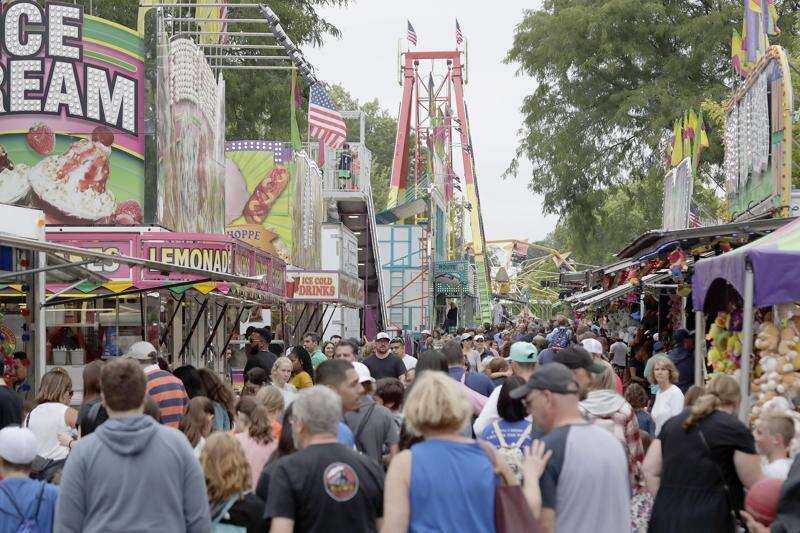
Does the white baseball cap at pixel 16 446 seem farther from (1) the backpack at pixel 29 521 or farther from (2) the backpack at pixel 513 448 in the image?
(2) the backpack at pixel 513 448

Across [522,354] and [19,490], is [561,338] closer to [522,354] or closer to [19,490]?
[522,354]

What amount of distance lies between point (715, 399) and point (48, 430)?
4.29 metres

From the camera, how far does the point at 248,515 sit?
652 cm

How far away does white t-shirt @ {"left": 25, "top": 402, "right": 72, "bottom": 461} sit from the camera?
29.5 ft

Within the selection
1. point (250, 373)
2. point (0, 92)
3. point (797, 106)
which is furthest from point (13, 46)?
point (797, 106)

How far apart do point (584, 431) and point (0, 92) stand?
48.4 ft

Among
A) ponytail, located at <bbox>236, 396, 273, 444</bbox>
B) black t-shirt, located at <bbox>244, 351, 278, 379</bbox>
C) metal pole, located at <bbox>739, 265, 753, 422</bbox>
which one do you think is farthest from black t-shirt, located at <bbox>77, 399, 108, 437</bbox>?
black t-shirt, located at <bbox>244, 351, 278, 379</bbox>

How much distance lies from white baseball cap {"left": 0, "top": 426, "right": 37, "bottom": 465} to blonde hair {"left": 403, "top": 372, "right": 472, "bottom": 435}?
209 centimetres

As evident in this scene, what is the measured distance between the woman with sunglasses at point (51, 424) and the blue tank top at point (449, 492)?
3.87 metres

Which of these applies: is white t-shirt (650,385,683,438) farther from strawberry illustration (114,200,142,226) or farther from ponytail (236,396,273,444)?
strawberry illustration (114,200,142,226)

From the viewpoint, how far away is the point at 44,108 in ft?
63.0

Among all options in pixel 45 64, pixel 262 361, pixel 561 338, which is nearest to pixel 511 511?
pixel 262 361

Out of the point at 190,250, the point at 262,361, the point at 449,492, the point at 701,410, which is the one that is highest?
the point at 190,250

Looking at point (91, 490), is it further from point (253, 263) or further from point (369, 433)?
point (253, 263)
